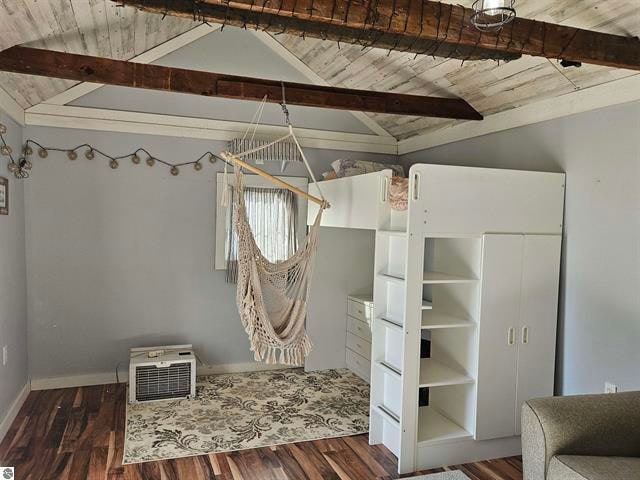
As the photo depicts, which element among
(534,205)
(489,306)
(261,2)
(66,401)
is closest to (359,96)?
(534,205)

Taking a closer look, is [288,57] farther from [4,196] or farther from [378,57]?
[4,196]

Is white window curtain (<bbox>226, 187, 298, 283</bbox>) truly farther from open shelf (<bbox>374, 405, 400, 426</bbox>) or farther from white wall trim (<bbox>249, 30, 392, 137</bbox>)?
open shelf (<bbox>374, 405, 400, 426</bbox>)

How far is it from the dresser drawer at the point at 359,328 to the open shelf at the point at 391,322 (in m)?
1.16

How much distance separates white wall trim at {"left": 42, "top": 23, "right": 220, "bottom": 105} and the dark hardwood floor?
91.7 inches

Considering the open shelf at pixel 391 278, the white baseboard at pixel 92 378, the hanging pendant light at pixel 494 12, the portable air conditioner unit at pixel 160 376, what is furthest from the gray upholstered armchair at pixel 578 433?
the white baseboard at pixel 92 378

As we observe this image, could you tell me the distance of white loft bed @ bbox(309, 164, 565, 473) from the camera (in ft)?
9.00

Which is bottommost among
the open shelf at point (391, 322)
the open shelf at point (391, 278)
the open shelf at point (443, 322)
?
the open shelf at point (391, 322)

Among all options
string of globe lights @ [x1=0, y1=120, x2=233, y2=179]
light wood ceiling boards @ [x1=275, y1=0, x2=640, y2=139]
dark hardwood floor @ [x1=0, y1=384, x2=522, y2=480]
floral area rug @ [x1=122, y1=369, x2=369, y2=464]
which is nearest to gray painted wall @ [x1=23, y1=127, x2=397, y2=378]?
string of globe lights @ [x1=0, y1=120, x2=233, y2=179]

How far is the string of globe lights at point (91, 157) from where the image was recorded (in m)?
3.55

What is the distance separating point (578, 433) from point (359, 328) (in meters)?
2.48

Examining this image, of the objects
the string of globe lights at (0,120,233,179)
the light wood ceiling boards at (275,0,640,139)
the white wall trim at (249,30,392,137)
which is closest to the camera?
the light wood ceiling boards at (275,0,640,139)

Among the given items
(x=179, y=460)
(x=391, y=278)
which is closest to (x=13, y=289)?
(x=179, y=460)

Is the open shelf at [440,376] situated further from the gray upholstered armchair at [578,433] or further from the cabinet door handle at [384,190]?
the cabinet door handle at [384,190]

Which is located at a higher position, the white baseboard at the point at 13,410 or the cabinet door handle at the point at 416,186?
the cabinet door handle at the point at 416,186
